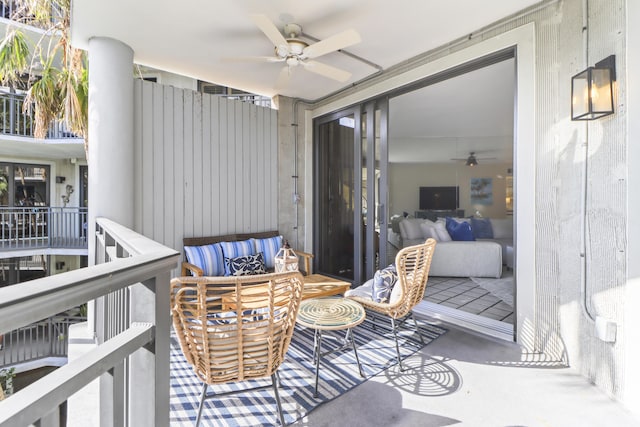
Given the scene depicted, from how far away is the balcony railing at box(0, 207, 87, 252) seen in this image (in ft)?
24.1

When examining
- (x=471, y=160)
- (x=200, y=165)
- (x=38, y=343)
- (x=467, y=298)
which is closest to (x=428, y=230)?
(x=467, y=298)

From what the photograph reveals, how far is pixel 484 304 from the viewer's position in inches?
143

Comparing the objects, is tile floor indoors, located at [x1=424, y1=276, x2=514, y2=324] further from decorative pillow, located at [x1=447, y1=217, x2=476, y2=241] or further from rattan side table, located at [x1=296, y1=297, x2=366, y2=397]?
rattan side table, located at [x1=296, y1=297, x2=366, y2=397]

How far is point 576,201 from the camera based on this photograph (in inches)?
89.8

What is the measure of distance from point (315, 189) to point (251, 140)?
1.24m

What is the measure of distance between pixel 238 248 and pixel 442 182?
6.52 metres

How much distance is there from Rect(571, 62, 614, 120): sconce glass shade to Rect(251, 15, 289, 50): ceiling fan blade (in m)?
2.17

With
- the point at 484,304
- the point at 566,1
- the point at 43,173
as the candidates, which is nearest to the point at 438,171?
the point at 484,304

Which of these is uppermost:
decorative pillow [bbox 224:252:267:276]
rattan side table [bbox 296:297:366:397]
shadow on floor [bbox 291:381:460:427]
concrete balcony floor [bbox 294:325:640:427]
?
decorative pillow [bbox 224:252:267:276]

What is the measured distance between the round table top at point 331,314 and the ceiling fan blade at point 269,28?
210 cm

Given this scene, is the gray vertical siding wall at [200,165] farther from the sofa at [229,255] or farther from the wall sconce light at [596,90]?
the wall sconce light at [596,90]

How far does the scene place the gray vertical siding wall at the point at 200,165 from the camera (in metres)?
3.52

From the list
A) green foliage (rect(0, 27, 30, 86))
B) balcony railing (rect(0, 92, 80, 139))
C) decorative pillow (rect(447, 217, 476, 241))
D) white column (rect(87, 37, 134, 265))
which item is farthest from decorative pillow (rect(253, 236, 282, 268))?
balcony railing (rect(0, 92, 80, 139))

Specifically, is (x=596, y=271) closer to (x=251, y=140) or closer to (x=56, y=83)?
(x=251, y=140)
